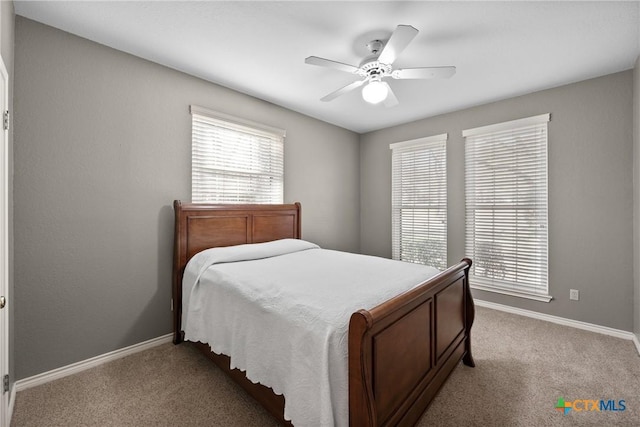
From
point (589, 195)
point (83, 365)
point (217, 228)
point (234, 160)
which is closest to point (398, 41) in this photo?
point (234, 160)

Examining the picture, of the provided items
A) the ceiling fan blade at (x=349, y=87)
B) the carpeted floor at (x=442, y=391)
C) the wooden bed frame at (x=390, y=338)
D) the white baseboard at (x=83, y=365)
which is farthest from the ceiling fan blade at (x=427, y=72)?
the white baseboard at (x=83, y=365)

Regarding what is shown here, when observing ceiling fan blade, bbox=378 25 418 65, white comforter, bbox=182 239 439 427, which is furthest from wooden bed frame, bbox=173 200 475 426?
ceiling fan blade, bbox=378 25 418 65

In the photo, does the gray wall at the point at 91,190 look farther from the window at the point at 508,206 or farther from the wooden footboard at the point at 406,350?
the window at the point at 508,206

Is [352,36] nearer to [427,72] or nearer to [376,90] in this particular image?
[376,90]

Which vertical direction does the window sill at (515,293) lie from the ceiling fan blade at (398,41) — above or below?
below

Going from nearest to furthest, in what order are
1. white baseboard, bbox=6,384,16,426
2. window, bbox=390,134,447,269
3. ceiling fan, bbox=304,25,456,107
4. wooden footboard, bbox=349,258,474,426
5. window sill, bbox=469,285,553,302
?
wooden footboard, bbox=349,258,474,426, white baseboard, bbox=6,384,16,426, ceiling fan, bbox=304,25,456,107, window sill, bbox=469,285,553,302, window, bbox=390,134,447,269

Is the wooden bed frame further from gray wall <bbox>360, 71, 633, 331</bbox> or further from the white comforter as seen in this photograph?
gray wall <bbox>360, 71, 633, 331</bbox>

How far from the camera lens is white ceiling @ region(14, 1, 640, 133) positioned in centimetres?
190

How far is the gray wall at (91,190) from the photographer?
200 centimetres

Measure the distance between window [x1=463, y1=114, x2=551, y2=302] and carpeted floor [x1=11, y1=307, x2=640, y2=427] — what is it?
35.7 inches

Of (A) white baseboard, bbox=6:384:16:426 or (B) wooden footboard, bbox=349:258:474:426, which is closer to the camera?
(B) wooden footboard, bbox=349:258:474:426

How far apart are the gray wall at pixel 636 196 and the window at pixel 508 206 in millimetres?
654

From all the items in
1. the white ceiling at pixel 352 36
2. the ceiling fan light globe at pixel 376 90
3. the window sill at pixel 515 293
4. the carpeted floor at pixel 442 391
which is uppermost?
the white ceiling at pixel 352 36

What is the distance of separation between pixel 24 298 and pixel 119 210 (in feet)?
2.72
